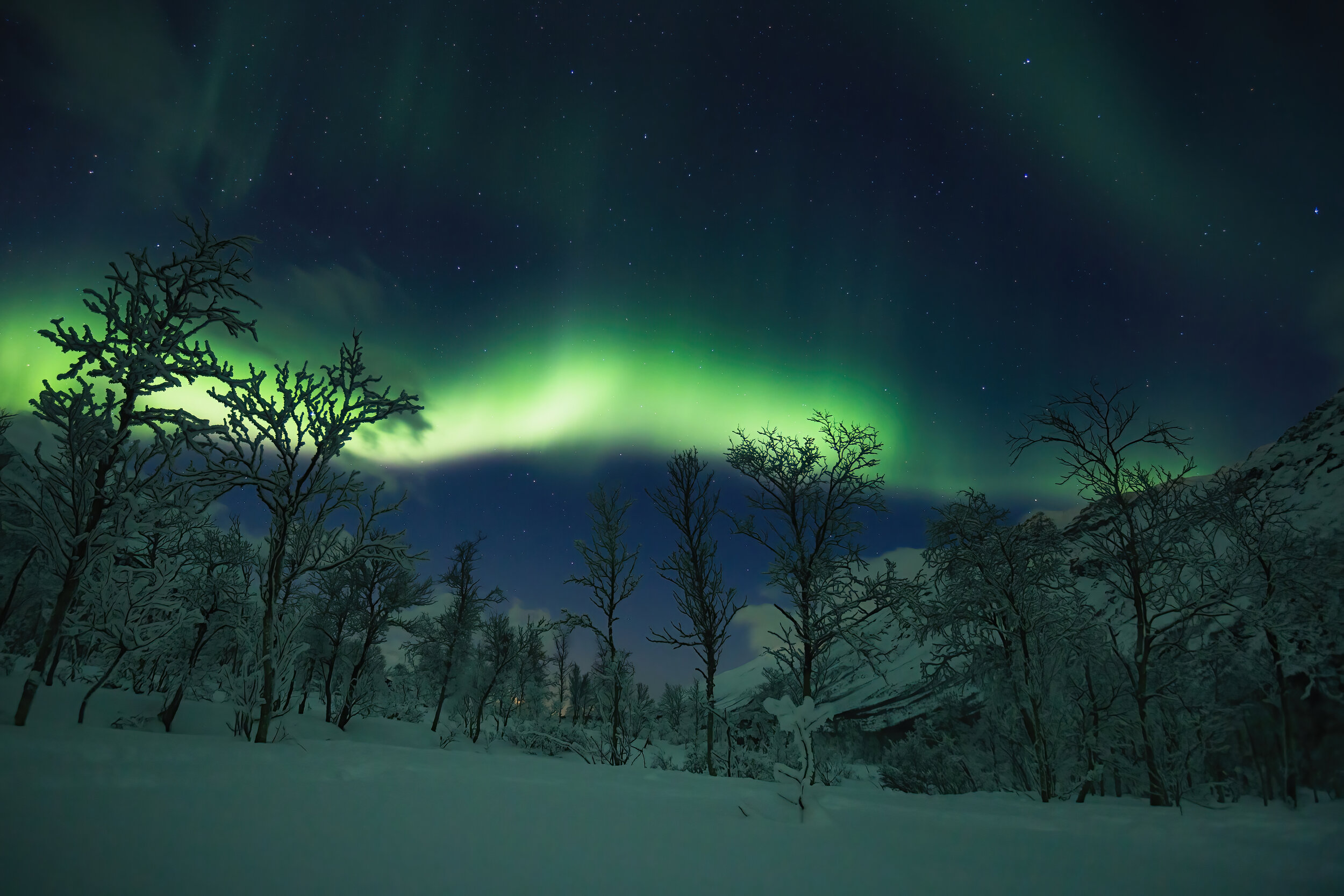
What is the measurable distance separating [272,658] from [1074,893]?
27.3ft

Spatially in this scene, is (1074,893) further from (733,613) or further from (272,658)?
(733,613)

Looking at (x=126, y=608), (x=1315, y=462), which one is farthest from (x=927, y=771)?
(x=1315, y=462)

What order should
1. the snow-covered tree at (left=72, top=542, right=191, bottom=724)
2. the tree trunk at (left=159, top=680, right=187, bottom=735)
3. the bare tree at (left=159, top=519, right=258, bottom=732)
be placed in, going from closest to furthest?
the snow-covered tree at (left=72, top=542, right=191, bottom=724), the tree trunk at (left=159, top=680, right=187, bottom=735), the bare tree at (left=159, top=519, right=258, bottom=732)

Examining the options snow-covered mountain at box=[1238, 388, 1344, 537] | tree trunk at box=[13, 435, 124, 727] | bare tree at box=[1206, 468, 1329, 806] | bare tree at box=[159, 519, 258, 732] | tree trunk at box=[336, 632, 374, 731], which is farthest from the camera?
snow-covered mountain at box=[1238, 388, 1344, 537]

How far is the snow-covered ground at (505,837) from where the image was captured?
226cm

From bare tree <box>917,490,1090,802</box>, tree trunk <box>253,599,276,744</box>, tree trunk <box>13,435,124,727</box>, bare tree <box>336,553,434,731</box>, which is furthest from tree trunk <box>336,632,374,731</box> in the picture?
bare tree <box>917,490,1090,802</box>

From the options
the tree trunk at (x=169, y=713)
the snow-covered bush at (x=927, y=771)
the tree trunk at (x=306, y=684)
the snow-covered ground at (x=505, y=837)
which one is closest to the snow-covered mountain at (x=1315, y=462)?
the snow-covered bush at (x=927, y=771)

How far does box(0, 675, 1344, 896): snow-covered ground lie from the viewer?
2262 mm

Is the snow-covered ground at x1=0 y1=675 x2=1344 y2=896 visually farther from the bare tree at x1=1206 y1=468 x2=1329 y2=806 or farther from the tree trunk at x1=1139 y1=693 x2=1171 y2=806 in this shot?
the bare tree at x1=1206 y1=468 x2=1329 y2=806

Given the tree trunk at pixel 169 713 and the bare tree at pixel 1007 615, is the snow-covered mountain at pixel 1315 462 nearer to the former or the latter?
the bare tree at pixel 1007 615

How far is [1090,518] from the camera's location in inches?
400

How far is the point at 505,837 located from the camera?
2713 millimetres

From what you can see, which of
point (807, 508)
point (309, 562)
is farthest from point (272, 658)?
point (807, 508)

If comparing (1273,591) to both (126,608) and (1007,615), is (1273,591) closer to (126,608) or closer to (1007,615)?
(1007,615)
